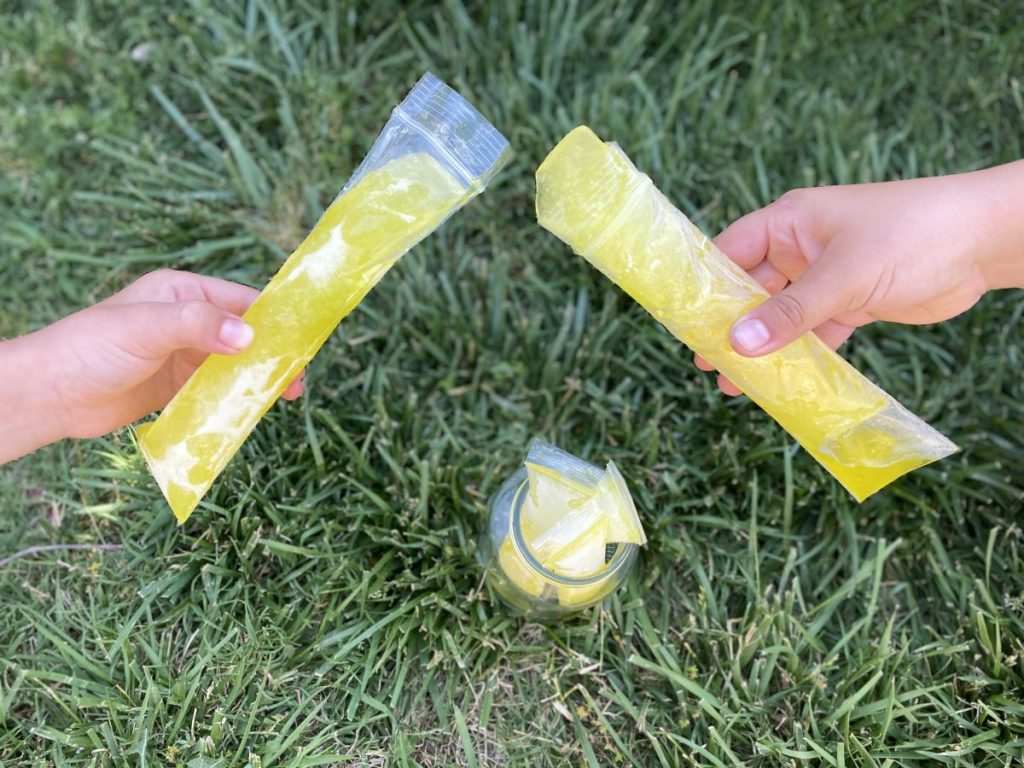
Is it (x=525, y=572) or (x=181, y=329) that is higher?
(x=181, y=329)

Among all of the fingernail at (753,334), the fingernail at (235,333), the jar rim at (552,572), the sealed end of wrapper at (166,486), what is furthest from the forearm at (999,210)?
the sealed end of wrapper at (166,486)

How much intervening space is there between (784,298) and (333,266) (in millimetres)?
749

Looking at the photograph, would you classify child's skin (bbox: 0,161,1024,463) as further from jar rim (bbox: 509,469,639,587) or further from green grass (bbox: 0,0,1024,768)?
jar rim (bbox: 509,469,639,587)

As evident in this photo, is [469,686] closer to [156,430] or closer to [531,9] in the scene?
[156,430]

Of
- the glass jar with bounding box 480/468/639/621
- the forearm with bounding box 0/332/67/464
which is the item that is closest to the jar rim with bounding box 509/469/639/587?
the glass jar with bounding box 480/468/639/621

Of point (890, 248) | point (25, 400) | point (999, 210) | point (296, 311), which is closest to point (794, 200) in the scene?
point (890, 248)

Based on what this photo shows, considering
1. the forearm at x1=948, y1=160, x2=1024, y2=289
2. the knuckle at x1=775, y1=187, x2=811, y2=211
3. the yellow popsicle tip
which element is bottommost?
the forearm at x1=948, y1=160, x2=1024, y2=289

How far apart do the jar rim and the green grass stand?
0.76 ft

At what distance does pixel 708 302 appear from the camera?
1.48 m

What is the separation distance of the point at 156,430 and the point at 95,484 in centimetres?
56

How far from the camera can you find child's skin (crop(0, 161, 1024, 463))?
4.75 feet

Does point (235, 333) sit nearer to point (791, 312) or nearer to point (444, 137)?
point (444, 137)

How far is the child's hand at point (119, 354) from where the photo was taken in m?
1.43

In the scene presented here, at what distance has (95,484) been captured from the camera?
1.88 meters
